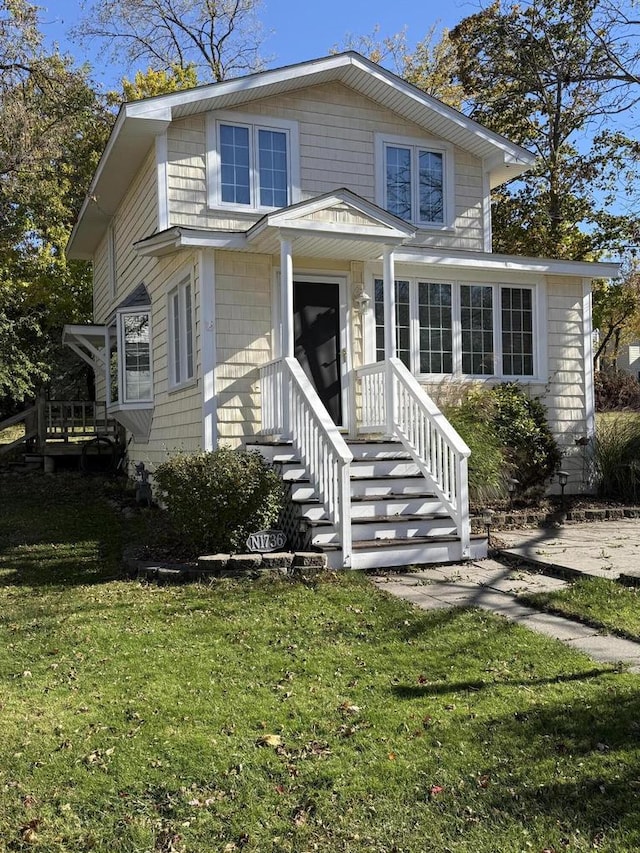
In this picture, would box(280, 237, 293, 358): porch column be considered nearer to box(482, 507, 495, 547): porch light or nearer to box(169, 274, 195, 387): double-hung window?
box(169, 274, 195, 387): double-hung window

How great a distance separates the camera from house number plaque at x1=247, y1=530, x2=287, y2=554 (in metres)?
7.41

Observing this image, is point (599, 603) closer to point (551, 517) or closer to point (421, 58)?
point (551, 517)

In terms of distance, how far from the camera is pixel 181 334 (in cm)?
1086

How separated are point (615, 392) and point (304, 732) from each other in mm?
24701

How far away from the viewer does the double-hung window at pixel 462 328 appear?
1130 centimetres

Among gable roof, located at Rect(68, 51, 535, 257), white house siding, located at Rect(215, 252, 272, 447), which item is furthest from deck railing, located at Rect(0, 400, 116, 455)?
white house siding, located at Rect(215, 252, 272, 447)

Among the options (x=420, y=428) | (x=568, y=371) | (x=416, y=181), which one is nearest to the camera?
(x=420, y=428)

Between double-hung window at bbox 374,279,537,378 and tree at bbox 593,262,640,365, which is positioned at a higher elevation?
tree at bbox 593,262,640,365

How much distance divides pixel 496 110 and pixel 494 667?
62.9 feet

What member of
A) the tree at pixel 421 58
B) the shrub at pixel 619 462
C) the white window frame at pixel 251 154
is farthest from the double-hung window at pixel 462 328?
the tree at pixel 421 58

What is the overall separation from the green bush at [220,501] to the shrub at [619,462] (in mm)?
6281

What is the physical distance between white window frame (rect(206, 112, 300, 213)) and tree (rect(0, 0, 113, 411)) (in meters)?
7.90

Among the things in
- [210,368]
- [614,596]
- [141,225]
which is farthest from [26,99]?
[614,596]

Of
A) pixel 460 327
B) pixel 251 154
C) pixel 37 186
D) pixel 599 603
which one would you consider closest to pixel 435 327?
pixel 460 327
